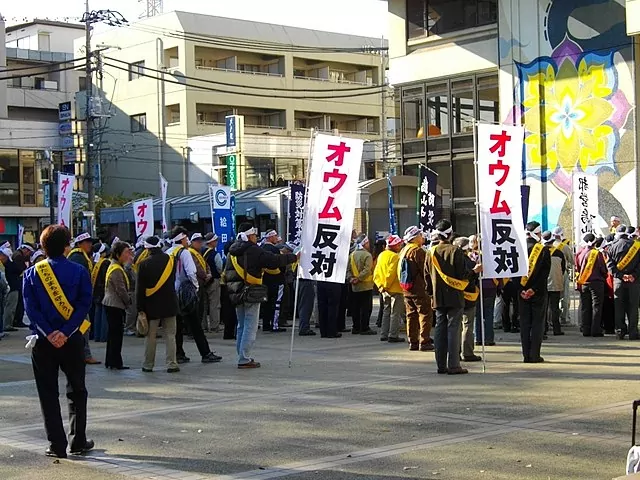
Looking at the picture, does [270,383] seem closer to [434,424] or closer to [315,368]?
[315,368]

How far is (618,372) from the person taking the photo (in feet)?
A: 42.2

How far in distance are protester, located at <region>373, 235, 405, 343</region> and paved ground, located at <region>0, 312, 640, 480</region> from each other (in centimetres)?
→ 207

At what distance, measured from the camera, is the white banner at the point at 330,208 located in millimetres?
14055

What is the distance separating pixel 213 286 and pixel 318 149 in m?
6.68

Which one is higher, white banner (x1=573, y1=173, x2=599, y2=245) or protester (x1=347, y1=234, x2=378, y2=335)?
white banner (x1=573, y1=173, x2=599, y2=245)

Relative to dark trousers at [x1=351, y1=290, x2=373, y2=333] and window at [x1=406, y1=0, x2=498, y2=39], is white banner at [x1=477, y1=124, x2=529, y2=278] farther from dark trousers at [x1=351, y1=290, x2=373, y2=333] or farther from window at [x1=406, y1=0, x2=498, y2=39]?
window at [x1=406, y1=0, x2=498, y2=39]

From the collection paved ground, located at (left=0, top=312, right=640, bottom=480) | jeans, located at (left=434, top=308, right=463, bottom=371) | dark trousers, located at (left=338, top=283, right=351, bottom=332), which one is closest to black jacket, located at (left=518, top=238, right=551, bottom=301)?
paved ground, located at (left=0, top=312, right=640, bottom=480)

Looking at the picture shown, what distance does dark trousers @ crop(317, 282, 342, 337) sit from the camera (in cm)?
1869

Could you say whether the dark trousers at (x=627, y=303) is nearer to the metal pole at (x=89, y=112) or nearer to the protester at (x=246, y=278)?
the protester at (x=246, y=278)

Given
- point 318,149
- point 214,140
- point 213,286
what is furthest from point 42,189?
point 318,149

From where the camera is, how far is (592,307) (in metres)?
17.9

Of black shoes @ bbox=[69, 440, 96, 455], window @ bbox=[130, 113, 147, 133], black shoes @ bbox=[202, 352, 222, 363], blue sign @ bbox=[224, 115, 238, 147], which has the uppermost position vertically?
window @ bbox=[130, 113, 147, 133]

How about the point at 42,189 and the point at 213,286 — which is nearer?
the point at 213,286

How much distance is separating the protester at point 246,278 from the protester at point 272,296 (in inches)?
224
